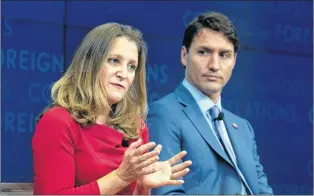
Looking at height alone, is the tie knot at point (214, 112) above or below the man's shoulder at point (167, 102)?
below

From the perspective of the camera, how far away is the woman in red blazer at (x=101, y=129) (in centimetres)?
Result: 179

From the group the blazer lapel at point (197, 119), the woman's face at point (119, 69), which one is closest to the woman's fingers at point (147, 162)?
the woman's face at point (119, 69)

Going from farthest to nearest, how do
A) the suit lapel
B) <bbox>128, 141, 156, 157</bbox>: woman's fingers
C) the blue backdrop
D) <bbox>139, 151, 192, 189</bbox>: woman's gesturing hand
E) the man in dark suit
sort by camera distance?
the blue backdrop → the suit lapel → the man in dark suit → <bbox>139, 151, 192, 189</bbox>: woman's gesturing hand → <bbox>128, 141, 156, 157</bbox>: woman's fingers

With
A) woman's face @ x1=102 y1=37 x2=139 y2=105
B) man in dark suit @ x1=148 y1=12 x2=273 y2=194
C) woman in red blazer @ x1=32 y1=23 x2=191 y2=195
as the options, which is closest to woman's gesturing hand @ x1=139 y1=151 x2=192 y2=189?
woman in red blazer @ x1=32 y1=23 x2=191 y2=195

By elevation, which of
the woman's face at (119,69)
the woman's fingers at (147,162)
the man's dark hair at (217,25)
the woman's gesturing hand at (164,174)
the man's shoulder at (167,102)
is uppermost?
the man's dark hair at (217,25)

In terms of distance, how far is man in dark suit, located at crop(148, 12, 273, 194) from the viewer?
2.39m

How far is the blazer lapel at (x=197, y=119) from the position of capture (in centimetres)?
243

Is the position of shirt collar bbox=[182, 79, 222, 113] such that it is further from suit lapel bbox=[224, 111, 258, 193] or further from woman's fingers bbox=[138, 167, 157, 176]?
woman's fingers bbox=[138, 167, 157, 176]

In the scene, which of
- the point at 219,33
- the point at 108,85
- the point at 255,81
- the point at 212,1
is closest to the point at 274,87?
the point at 255,81

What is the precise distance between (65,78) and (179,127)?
638 millimetres

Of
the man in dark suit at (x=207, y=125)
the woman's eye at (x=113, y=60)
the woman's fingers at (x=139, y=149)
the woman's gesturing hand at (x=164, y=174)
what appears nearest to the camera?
the woman's fingers at (x=139, y=149)

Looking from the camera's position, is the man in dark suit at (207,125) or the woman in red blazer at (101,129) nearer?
the woman in red blazer at (101,129)

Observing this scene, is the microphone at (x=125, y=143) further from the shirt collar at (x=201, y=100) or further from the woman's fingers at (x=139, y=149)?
the shirt collar at (x=201, y=100)

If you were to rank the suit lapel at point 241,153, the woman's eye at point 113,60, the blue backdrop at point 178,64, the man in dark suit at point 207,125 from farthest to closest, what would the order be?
1. the blue backdrop at point 178,64
2. the suit lapel at point 241,153
3. the man in dark suit at point 207,125
4. the woman's eye at point 113,60
